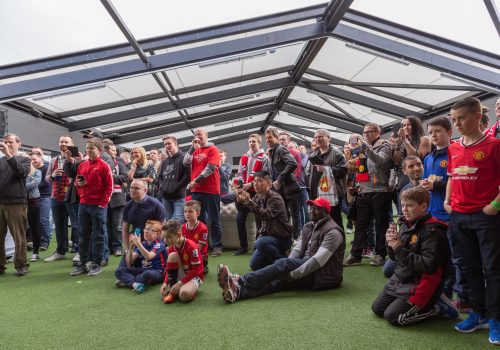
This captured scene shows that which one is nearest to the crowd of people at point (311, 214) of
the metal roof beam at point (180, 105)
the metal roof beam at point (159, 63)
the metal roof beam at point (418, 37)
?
the metal roof beam at point (159, 63)

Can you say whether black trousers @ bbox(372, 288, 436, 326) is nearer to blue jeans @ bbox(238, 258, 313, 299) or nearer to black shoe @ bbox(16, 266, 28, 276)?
blue jeans @ bbox(238, 258, 313, 299)

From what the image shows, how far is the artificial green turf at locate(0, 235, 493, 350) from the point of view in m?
2.04

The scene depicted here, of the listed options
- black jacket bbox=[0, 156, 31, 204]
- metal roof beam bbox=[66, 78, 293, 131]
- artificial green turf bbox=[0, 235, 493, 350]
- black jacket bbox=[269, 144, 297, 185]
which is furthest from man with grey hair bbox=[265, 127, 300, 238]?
metal roof beam bbox=[66, 78, 293, 131]

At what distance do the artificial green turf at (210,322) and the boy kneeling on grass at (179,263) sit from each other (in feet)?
0.45

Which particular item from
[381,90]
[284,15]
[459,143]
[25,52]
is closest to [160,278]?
[459,143]

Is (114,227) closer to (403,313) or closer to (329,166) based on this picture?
(329,166)

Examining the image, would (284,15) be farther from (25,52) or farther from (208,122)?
(208,122)

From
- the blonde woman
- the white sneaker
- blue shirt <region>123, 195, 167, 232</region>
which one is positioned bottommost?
the white sneaker

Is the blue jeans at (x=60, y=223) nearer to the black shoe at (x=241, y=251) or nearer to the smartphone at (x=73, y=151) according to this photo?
the smartphone at (x=73, y=151)

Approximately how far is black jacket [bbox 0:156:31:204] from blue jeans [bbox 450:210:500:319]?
170 inches

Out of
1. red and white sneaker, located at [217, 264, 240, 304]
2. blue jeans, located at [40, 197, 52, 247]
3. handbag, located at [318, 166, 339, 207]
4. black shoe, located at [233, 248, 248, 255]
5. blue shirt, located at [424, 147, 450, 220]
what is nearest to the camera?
blue shirt, located at [424, 147, 450, 220]

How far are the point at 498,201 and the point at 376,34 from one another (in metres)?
4.94

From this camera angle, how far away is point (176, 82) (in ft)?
26.0

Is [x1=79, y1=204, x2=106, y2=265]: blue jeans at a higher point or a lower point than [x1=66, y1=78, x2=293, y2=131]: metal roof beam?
lower
